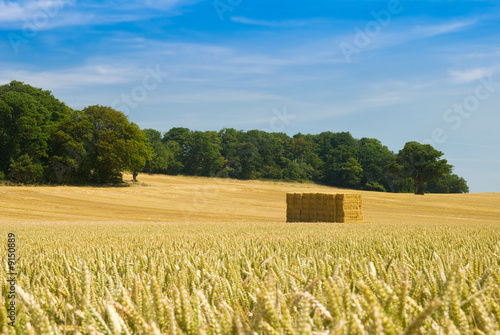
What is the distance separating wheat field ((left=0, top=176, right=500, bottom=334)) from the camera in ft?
3.39

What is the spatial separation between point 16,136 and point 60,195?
13.8 meters

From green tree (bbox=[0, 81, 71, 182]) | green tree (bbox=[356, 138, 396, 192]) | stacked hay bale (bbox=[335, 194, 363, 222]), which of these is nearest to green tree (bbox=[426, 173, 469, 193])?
green tree (bbox=[356, 138, 396, 192])

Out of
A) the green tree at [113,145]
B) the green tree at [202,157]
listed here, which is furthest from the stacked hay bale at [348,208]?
the green tree at [202,157]

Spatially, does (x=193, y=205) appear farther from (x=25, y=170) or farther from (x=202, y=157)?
(x=202, y=157)

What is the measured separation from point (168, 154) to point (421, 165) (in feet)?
130

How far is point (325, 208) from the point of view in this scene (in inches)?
916

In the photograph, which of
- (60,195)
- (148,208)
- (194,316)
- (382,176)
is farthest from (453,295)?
(382,176)

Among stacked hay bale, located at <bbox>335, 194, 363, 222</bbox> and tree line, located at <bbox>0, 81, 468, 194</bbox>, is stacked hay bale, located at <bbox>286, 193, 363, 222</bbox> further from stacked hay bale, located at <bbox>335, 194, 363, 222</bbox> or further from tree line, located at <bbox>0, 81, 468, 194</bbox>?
tree line, located at <bbox>0, 81, 468, 194</bbox>

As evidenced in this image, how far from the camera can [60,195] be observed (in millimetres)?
40000

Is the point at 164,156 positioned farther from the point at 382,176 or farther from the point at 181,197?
the point at 382,176

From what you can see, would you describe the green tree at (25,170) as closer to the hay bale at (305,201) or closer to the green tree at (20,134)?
the green tree at (20,134)

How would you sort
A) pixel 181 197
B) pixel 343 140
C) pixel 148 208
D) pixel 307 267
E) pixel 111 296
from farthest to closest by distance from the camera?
pixel 343 140 < pixel 181 197 < pixel 148 208 < pixel 307 267 < pixel 111 296

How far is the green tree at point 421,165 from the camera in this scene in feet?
223

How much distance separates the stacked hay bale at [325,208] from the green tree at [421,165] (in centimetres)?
4952
